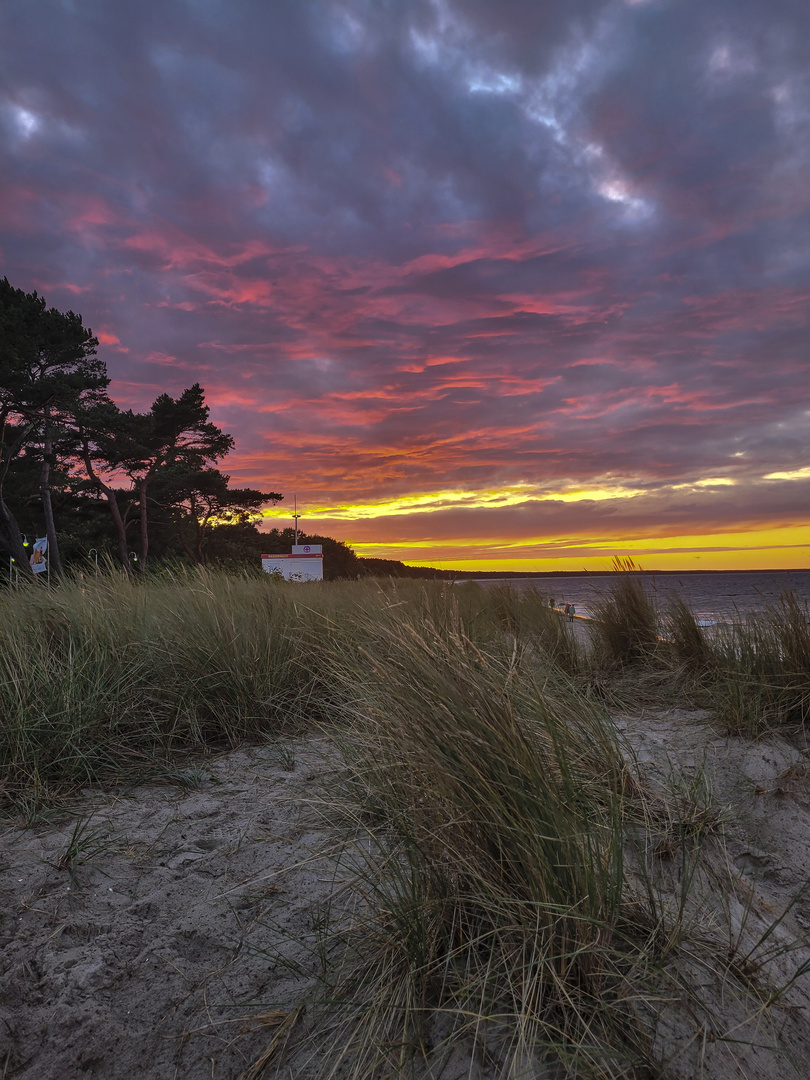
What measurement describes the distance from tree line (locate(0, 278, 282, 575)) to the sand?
12010mm

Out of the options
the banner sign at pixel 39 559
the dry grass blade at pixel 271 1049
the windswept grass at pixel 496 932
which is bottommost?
the dry grass blade at pixel 271 1049

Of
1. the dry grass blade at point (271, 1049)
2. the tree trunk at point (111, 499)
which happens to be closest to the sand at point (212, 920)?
the dry grass blade at point (271, 1049)

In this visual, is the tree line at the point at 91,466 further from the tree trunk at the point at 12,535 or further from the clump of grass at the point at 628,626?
the clump of grass at the point at 628,626

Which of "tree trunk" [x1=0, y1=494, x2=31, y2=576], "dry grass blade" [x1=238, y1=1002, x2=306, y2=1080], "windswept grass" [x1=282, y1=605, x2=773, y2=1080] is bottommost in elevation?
"dry grass blade" [x1=238, y1=1002, x2=306, y2=1080]

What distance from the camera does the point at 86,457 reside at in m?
25.8

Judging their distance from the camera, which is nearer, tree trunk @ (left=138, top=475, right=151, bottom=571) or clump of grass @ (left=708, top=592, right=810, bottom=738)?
clump of grass @ (left=708, top=592, right=810, bottom=738)

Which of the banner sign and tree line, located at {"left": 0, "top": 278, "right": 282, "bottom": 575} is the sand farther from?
the banner sign

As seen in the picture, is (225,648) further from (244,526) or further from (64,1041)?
(244,526)

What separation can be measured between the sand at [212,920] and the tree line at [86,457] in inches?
473

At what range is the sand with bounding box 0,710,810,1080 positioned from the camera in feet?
4.22

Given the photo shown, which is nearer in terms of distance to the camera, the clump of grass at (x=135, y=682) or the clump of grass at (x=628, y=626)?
the clump of grass at (x=135, y=682)

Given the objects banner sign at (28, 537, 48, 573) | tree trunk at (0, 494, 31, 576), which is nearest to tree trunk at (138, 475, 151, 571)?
tree trunk at (0, 494, 31, 576)

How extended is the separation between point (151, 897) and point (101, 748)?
1206 mm

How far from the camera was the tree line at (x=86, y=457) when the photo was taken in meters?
19.3
